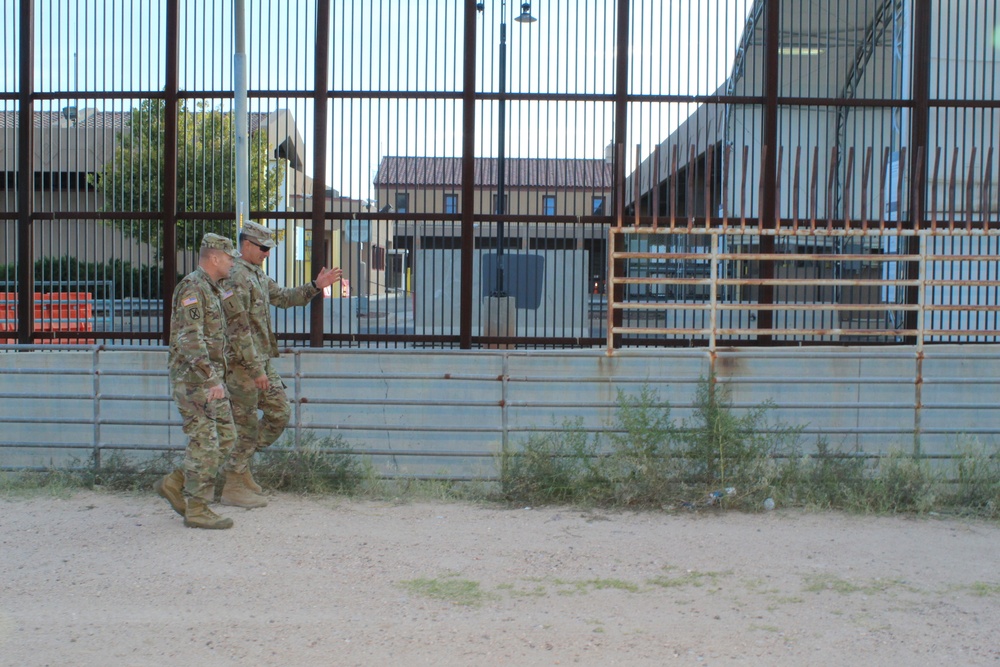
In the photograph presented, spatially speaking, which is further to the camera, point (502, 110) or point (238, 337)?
point (502, 110)

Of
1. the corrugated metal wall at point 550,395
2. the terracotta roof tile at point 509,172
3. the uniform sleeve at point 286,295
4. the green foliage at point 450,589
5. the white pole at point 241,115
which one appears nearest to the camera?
the green foliage at point 450,589

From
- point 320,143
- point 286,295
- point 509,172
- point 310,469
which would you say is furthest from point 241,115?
point 310,469

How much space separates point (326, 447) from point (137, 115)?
4.12m

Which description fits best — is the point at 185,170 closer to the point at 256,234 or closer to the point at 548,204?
the point at 256,234

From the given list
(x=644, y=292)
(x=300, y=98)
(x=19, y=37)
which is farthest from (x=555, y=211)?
(x=19, y=37)

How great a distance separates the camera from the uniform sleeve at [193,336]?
21.6 ft

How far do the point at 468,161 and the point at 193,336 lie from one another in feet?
10.8

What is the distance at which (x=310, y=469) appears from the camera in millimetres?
7672

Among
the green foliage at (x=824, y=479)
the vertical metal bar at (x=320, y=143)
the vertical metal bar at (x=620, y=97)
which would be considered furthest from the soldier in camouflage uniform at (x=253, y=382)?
the green foliage at (x=824, y=479)

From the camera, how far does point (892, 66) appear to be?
1046 centimetres

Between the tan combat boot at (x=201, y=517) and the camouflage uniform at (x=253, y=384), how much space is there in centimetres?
59

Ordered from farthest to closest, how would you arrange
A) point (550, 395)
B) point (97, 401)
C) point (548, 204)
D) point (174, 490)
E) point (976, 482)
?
point (548, 204), point (97, 401), point (550, 395), point (976, 482), point (174, 490)

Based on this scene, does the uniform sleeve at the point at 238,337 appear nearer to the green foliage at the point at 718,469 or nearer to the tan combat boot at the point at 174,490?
the tan combat boot at the point at 174,490

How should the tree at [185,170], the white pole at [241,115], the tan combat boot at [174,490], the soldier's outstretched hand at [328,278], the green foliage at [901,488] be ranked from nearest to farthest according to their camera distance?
the tan combat boot at [174,490]
the green foliage at [901,488]
the soldier's outstretched hand at [328,278]
the white pole at [241,115]
the tree at [185,170]
